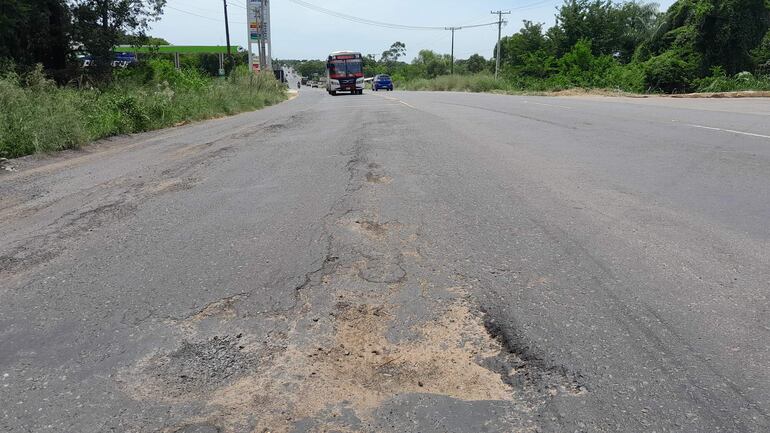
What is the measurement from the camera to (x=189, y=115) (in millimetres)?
18234

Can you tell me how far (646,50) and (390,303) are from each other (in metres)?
45.0

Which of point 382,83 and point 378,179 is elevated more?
point 382,83

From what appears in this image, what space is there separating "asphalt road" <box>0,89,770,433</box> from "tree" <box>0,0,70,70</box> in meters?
14.7

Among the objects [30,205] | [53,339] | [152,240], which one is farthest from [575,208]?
[30,205]

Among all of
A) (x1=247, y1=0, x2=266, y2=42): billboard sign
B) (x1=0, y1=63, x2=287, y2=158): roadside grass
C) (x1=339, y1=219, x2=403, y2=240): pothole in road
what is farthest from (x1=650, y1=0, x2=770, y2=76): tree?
(x1=339, y1=219, x2=403, y2=240): pothole in road

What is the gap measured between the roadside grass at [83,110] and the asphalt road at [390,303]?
3687 mm

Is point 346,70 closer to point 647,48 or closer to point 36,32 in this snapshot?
point 647,48

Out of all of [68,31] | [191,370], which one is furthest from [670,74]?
[191,370]

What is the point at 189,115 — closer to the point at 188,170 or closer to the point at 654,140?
the point at 188,170

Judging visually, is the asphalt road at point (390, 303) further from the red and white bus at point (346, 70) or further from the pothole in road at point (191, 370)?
the red and white bus at point (346, 70)

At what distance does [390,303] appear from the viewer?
3557 millimetres

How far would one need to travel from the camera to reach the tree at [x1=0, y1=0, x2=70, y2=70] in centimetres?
1847

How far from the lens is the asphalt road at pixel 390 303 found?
2525 mm

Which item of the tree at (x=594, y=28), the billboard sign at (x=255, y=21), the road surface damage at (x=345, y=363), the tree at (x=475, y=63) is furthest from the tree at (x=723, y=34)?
the tree at (x=475, y=63)
